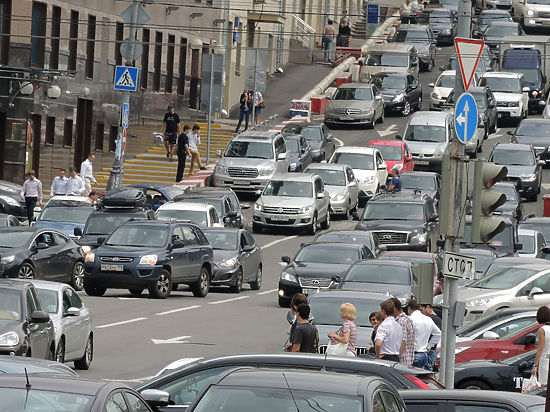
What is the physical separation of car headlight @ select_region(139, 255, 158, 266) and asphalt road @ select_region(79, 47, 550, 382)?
0.73 meters

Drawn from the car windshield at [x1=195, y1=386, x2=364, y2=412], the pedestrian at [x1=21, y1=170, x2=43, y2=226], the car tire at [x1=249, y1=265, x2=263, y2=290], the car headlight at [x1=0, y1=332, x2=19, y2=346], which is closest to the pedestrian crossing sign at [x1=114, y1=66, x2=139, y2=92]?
the pedestrian at [x1=21, y1=170, x2=43, y2=226]

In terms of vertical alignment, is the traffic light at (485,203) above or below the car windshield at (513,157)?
above

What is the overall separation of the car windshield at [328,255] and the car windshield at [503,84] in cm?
3286

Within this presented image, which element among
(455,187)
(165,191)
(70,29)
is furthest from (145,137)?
(455,187)

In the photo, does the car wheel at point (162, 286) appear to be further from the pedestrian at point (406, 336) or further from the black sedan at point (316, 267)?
the pedestrian at point (406, 336)

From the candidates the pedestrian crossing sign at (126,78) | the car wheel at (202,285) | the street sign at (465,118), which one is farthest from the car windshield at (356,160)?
the street sign at (465,118)

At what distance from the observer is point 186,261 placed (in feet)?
103

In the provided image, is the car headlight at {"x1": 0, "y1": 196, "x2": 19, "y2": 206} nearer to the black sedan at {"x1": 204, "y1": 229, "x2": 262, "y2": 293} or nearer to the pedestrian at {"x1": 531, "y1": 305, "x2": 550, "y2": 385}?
the black sedan at {"x1": 204, "y1": 229, "x2": 262, "y2": 293}

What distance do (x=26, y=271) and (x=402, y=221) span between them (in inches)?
445

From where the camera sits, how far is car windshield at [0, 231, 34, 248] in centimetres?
3012

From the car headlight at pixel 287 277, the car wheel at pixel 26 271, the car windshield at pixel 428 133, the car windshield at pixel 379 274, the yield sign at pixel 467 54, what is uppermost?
the yield sign at pixel 467 54

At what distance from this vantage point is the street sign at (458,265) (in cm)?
1504

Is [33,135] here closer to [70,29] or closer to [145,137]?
[70,29]

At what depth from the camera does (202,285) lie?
32250mm
